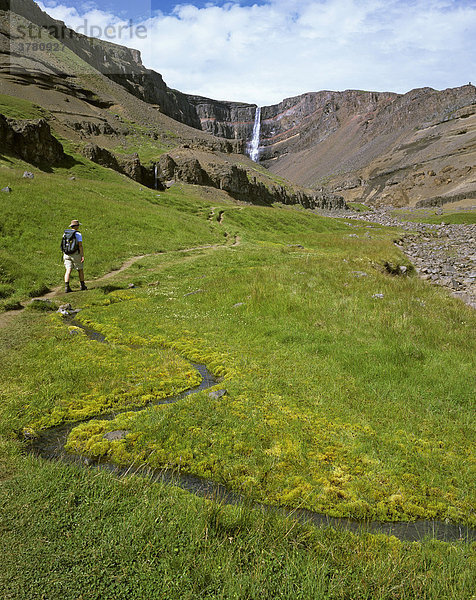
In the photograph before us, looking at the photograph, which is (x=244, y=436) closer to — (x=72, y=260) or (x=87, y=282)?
(x=72, y=260)

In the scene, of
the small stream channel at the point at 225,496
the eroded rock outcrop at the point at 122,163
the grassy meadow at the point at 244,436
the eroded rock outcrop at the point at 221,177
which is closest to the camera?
the grassy meadow at the point at 244,436

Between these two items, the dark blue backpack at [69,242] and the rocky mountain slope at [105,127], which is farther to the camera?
the rocky mountain slope at [105,127]

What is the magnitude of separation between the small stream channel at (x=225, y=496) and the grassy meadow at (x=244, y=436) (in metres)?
0.14

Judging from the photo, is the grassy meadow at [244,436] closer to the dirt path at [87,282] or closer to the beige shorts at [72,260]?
the dirt path at [87,282]

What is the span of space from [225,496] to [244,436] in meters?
1.76

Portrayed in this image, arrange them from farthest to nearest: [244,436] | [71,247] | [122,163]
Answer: [122,163] → [71,247] → [244,436]

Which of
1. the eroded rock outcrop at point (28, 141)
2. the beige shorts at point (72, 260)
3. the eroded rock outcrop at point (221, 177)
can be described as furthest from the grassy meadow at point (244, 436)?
the eroded rock outcrop at point (221, 177)

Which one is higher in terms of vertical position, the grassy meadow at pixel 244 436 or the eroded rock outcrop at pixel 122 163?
the eroded rock outcrop at pixel 122 163

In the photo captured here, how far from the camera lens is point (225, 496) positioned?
5.33 m

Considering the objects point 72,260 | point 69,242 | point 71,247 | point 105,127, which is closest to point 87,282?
point 72,260

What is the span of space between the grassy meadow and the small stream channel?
0.45 ft

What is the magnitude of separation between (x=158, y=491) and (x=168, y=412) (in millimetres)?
2505

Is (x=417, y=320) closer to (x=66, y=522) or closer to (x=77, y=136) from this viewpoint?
(x=66, y=522)

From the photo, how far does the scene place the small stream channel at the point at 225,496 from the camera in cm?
523
